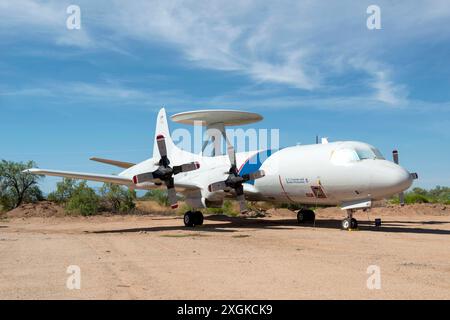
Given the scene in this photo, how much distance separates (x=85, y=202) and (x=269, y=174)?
2130 cm

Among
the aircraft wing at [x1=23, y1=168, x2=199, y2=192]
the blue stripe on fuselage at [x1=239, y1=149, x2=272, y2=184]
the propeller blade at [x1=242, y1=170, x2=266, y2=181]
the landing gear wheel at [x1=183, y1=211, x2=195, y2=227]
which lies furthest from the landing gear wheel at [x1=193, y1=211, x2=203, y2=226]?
the propeller blade at [x1=242, y1=170, x2=266, y2=181]

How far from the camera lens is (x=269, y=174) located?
2331 cm

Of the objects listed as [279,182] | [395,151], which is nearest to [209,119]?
[279,182]

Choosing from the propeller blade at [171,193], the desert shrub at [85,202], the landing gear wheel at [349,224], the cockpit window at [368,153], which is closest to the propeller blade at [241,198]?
the propeller blade at [171,193]

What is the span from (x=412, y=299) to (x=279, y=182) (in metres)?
16.0

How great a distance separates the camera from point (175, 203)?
72.3 ft

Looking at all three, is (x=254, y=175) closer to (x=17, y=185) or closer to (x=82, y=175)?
(x=82, y=175)

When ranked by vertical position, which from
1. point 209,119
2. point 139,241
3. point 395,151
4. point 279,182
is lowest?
point 139,241

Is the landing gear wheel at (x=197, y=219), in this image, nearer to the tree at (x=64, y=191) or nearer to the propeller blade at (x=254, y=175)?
the propeller blade at (x=254, y=175)

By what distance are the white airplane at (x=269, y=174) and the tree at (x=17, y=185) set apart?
2119 centimetres

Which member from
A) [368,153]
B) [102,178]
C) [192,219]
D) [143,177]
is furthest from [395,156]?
[102,178]

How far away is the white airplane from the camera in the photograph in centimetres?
1903

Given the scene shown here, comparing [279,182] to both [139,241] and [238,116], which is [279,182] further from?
[139,241]

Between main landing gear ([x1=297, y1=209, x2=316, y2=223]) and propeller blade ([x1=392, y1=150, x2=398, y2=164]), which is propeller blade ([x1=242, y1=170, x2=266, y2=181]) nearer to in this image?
main landing gear ([x1=297, y1=209, x2=316, y2=223])
